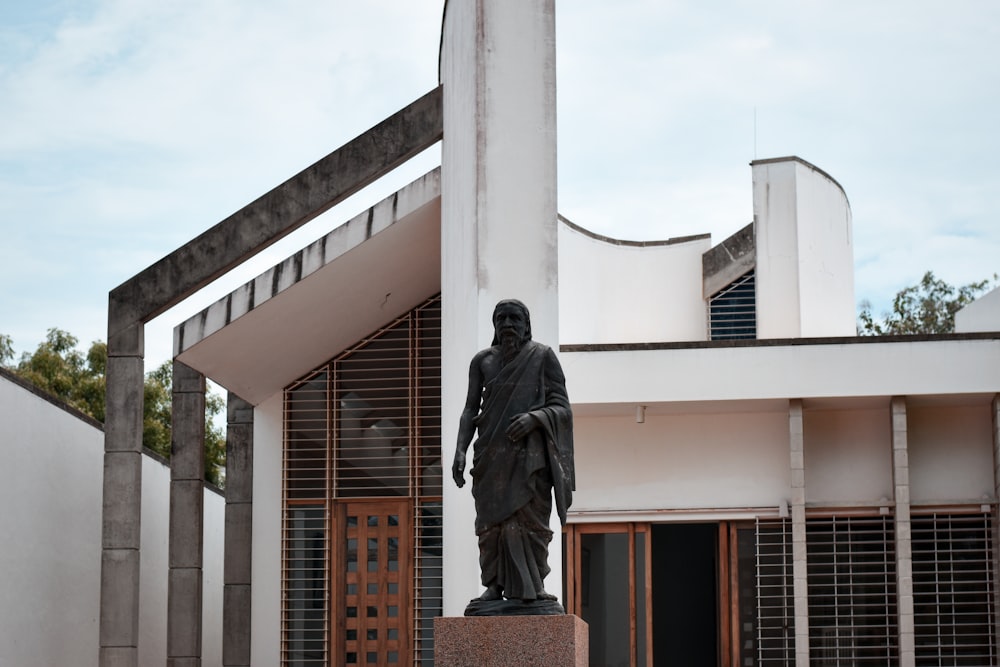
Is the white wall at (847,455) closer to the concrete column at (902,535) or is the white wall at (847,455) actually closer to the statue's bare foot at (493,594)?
the concrete column at (902,535)

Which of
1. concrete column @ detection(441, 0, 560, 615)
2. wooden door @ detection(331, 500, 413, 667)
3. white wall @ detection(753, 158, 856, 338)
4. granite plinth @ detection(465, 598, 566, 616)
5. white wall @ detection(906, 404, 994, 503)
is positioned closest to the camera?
granite plinth @ detection(465, 598, 566, 616)

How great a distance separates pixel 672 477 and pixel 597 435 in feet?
2.88

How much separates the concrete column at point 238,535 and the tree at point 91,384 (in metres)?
14.8

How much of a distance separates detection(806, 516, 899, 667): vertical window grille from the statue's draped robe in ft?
26.4

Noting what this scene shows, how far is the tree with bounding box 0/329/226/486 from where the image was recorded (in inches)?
1293

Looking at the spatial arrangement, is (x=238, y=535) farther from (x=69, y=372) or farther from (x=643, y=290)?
(x=69, y=372)

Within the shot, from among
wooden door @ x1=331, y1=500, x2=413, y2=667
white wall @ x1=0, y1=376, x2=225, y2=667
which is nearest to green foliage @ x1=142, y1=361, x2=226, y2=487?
white wall @ x1=0, y1=376, x2=225, y2=667

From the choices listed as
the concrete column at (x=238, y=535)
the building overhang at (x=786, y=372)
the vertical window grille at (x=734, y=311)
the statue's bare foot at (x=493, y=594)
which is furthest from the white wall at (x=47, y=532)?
the vertical window grille at (x=734, y=311)

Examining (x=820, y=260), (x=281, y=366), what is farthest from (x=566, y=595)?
(x=820, y=260)

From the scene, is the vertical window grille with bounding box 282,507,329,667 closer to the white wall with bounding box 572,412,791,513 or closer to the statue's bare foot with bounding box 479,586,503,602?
the white wall with bounding box 572,412,791,513

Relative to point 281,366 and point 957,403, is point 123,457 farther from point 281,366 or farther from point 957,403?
point 957,403

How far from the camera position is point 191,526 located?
15172 mm

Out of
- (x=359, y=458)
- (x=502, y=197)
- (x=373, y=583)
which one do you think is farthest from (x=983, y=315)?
(x=502, y=197)

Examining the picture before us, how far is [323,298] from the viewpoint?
15609 mm
